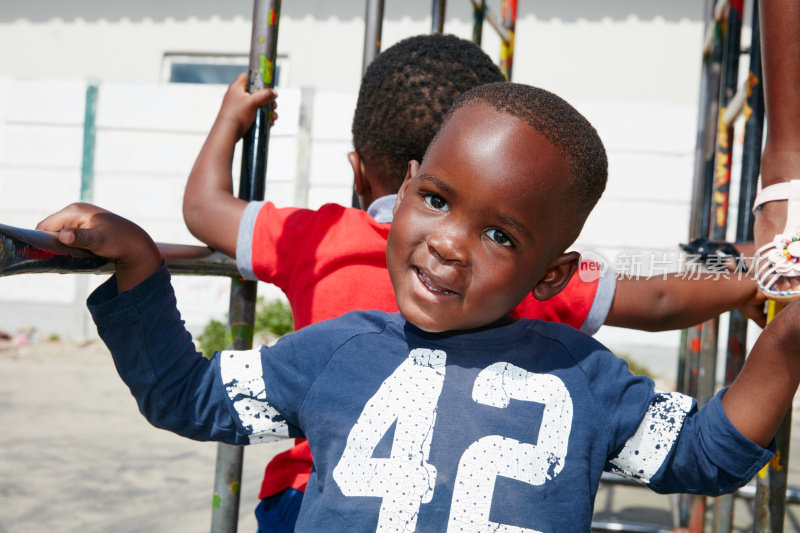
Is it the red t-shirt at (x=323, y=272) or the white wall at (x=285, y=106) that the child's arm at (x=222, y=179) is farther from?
the white wall at (x=285, y=106)

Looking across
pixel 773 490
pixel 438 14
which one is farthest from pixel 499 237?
pixel 438 14

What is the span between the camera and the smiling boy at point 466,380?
890mm

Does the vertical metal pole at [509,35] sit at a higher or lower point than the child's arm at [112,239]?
higher

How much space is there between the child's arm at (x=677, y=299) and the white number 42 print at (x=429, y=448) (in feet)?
1.25

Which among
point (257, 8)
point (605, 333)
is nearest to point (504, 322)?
point (257, 8)

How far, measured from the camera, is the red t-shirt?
1191 mm

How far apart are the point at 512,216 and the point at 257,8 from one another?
58 cm

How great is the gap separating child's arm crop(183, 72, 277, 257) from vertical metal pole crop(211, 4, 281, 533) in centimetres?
2

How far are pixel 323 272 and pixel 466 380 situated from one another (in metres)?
0.35

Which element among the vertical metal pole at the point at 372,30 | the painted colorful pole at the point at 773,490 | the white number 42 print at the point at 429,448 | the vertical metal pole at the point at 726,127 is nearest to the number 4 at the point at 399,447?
the white number 42 print at the point at 429,448

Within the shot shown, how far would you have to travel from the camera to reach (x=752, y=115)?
1539mm

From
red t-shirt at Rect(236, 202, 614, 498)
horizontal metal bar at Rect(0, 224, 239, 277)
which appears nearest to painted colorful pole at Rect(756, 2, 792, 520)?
red t-shirt at Rect(236, 202, 614, 498)

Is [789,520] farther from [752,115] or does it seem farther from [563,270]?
[563,270]

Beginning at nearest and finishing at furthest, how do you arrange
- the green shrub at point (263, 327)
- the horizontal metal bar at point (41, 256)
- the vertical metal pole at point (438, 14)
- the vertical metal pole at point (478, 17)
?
the horizontal metal bar at point (41, 256) → the vertical metal pole at point (438, 14) → the vertical metal pole at point (478, 17) → the green shrub at point (263, 327)
